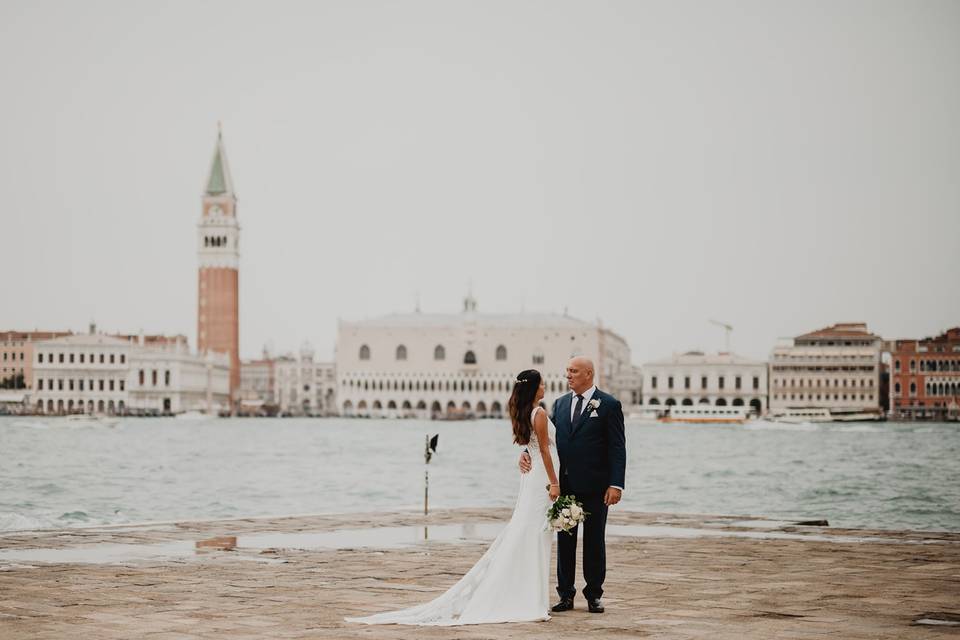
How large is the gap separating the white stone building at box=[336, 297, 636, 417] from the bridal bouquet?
425 ft

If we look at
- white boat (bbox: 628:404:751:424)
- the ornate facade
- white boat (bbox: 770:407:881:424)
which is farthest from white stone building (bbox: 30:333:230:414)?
the ornate facade

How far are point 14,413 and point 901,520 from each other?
10719cm

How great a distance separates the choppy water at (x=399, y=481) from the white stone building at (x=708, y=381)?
68.7 m

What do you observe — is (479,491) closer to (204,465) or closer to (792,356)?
(204,465)

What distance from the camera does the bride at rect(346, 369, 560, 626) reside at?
7707 millimetres

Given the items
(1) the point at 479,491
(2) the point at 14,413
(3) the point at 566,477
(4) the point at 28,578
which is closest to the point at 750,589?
(3) the point at 566,477

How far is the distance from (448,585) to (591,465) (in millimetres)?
1821

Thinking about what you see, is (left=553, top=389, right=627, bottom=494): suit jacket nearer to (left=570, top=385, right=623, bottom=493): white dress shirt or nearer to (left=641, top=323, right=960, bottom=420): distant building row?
(left=570, top=385, right=623, bottom=493): white dress shirt

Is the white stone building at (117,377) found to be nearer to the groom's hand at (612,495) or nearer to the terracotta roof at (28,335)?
the terracotta roof at (28,335)

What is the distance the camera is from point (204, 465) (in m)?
44.5

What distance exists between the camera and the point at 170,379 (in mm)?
131125

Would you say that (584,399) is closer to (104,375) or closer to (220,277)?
(104,375)

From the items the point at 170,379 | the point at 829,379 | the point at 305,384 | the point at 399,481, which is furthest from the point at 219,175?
the point at 399,481

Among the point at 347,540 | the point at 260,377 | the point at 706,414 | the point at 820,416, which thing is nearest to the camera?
the point at 347,540
